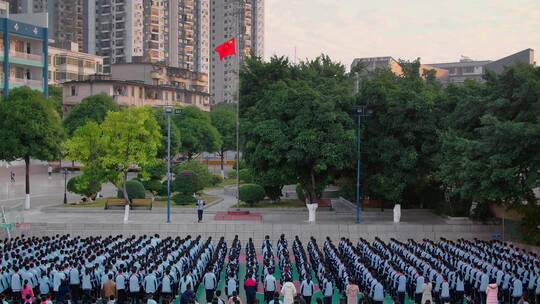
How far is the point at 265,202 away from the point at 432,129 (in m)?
11.3

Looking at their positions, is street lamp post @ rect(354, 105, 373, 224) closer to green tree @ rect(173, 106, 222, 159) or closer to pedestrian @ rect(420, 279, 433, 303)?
pedestrian @ rect(420, 279, 433, 303)

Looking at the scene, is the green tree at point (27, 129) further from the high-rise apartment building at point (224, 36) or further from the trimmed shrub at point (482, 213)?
the high-rise apartment building at point (224, 36)

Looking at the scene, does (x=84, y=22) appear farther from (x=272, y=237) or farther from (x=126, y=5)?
(x=272, y=237)

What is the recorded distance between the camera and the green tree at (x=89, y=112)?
171 feet

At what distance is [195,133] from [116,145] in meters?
25.8

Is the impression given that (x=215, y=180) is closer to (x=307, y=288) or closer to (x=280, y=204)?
(x=280, y=204)

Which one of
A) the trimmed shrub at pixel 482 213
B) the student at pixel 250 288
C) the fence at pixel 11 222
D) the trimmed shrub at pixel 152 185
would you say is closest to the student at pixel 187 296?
the student at pixel 250 288

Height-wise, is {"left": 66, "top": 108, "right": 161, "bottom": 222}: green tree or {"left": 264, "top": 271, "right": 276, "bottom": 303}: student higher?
{"left": 66, "top": 108, "right": 161, "bottom": 222}: green tree

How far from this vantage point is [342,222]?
2880 centimetres

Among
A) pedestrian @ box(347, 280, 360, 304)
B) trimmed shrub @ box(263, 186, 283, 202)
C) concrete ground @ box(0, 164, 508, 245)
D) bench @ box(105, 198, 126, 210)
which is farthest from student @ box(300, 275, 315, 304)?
trimmed shrub @ box(263, 186, 283, 202)

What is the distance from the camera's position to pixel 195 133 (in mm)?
55906

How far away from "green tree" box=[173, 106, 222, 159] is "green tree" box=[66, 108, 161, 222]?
24.0 meters

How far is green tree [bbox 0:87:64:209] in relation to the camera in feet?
106

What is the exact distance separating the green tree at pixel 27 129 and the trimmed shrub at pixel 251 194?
32.2 feet
